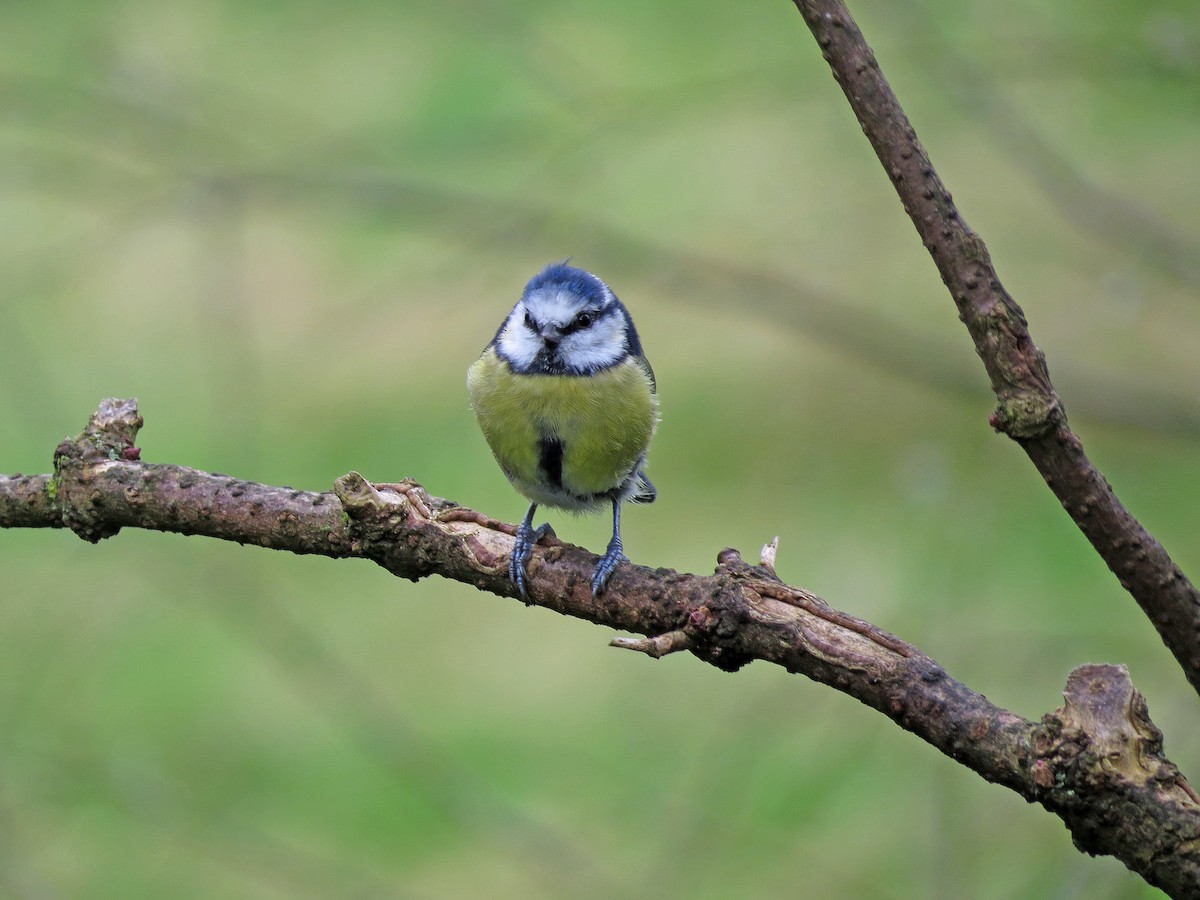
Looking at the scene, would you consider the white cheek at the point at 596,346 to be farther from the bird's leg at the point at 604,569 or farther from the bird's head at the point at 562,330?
the bird's leg at the point at 604,569

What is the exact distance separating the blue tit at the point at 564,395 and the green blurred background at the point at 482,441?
0.88 m

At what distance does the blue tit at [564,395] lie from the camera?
2.27 meters

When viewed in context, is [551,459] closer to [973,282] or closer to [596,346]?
[596,346]

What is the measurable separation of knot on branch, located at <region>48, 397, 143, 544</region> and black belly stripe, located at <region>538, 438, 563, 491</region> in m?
0.72

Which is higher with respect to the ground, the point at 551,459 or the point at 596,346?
the point at 596,346

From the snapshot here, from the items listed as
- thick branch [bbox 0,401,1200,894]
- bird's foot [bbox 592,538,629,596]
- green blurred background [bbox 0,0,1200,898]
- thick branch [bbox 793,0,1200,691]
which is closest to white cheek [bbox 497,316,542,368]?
thick branch [bbox 0,401,1200,894]

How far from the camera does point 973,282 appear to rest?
1360 mm

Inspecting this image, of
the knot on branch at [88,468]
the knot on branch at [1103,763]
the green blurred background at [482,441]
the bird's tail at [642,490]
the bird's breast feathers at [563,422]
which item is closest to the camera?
the knot on branch at [1103,763]

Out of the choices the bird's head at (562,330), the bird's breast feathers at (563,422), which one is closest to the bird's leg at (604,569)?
the bird's breast feathers at (563,422)

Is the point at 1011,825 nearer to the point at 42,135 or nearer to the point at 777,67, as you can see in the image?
the point at 777,67

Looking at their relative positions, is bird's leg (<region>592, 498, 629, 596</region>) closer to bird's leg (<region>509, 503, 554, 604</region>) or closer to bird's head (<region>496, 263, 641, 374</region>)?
bird's leg (<region>509, 503, 554, 604</region>)

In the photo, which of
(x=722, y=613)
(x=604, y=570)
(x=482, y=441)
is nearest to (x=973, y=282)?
(x=722, y=613)

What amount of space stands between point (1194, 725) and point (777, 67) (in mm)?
3291

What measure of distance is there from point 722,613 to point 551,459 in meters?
0.83
